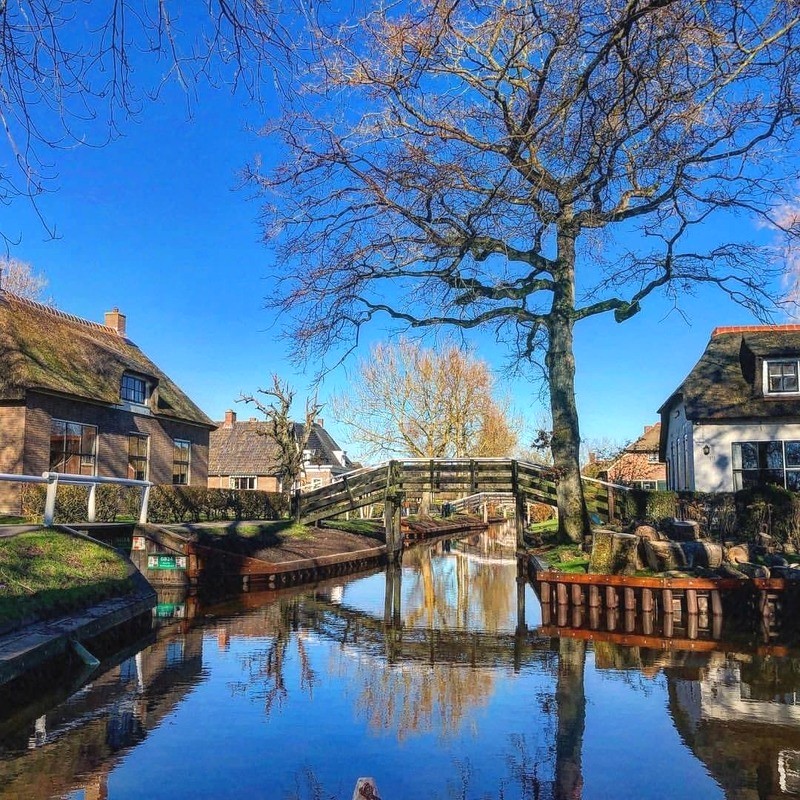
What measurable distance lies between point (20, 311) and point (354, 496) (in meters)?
12.8

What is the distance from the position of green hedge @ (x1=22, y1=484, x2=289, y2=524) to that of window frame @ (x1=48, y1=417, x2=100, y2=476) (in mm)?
2914

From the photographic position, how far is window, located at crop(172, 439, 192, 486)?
3130cm

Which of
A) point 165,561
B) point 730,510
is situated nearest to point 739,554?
point 730,510

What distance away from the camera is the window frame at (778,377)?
2519cm

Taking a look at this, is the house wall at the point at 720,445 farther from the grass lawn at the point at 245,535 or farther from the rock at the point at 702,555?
the grass lawn at the point at 245,535

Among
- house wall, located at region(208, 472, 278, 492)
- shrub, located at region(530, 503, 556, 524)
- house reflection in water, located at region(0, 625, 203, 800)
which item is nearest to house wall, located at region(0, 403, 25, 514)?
house reflection in water, located at region(0, 625, 203, 800)

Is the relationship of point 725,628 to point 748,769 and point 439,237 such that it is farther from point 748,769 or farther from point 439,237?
point 439,237

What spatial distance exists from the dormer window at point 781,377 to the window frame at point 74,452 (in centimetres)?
2215

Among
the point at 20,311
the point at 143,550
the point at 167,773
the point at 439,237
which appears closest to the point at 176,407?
the point at 20,311

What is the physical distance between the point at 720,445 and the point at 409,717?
66.7ft

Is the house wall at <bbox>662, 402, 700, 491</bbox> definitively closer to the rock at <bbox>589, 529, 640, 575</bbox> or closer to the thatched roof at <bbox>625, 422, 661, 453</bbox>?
the rock at <bbox>589, 529, 640, 575</bbox>

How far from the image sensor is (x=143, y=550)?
18312 millimetres

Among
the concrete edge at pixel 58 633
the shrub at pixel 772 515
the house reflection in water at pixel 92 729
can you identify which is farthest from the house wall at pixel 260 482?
the house reflection in water at pixel 92 729

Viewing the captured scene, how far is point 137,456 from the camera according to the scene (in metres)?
28.4
